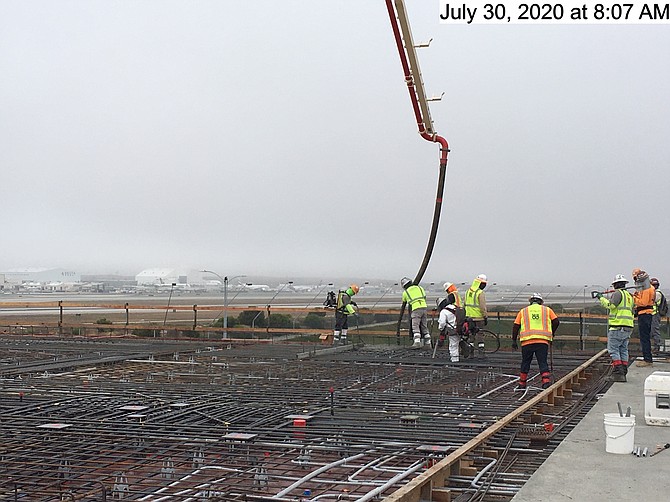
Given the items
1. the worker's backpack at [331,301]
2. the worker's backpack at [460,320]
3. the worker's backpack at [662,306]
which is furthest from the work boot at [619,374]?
the worker's backpack at [331,301]

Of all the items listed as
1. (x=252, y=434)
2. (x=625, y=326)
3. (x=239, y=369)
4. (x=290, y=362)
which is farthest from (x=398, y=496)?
(x=290, y=362)

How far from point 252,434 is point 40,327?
19761 mm

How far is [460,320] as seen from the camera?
1504 centimetres

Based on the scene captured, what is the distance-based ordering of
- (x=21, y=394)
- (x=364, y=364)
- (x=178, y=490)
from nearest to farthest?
(x=178, y=490) → (x=21, y=394) → (x=364, y=364)

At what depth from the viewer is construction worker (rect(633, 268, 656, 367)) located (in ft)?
44.9

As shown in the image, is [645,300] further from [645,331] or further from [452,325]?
[452,325]

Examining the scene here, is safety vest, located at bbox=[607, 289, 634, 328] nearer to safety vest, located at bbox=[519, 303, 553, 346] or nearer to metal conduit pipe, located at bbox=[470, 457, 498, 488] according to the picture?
safety vest, located at bbox=[519, 303, 553, 346]

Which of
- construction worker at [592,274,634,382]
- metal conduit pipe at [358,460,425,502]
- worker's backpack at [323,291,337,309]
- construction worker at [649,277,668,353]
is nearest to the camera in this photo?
metal conduit pipe at [358,460,425,502]

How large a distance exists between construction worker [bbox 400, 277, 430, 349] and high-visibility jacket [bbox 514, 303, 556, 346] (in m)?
6.03

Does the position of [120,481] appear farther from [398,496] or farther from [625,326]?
[625,326]

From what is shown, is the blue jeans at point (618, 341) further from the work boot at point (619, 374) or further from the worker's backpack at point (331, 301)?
the worker's backpack at point (331, 301)

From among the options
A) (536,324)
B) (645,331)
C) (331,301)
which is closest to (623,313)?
(536,324)

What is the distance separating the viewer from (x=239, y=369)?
47.6 ft

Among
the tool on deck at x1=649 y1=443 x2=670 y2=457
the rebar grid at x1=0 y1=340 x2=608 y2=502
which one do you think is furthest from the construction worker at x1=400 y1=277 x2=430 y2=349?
the tool on deck at x1=649 y1=443 x2=670 y2=457
